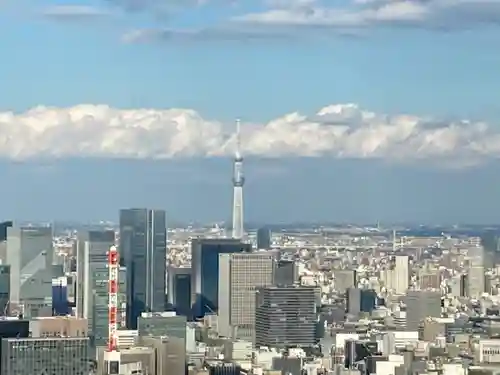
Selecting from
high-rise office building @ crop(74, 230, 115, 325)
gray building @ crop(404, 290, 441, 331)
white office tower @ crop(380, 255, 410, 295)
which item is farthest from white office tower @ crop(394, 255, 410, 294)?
high-rise office building @ crop(74, 230, 115, 325)

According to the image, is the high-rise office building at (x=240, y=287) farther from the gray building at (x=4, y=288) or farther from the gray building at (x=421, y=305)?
the gray building at (x=4, y=288)

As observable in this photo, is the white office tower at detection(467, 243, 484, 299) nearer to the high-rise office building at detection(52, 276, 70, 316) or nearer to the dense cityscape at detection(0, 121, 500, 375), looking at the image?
the dense cityscape at detection(0, 121, 500, 375)

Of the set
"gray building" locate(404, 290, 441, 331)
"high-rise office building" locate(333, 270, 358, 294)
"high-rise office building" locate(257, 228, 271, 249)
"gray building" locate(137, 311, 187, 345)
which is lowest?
"gray building" locate(137, 311, 187, 345)

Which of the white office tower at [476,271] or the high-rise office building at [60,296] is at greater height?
the white office tower at [476,271]

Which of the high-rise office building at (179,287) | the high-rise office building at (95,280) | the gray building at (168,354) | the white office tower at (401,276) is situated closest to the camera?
the gray building at (168,354)

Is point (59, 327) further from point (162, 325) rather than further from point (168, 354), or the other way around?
point (162, 325)

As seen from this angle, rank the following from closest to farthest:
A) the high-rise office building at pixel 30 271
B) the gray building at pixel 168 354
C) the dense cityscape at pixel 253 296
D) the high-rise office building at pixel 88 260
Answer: the gray building at pixel 168 354 → the dense cityscape at pixel 253 296 → the high-rise office building at pixel 88 260 → the high-rise office building at pixel 30 271

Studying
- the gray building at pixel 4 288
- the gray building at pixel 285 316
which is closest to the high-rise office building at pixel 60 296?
the gray building at pixel 4 288

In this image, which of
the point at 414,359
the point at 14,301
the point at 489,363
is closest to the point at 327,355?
the point at 414,359
